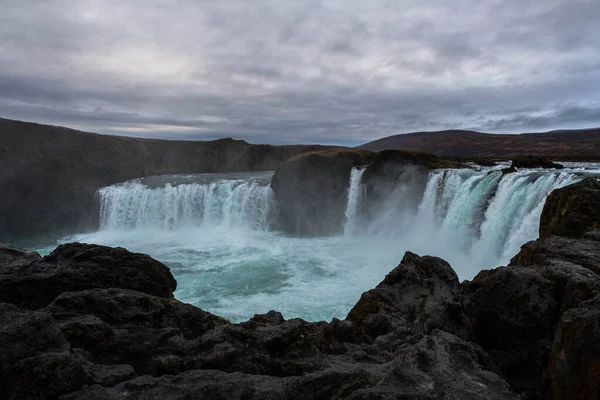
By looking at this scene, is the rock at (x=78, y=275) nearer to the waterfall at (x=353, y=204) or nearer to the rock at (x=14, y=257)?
the rock at (x=14, y=257)

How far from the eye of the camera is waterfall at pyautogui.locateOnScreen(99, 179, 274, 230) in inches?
1459

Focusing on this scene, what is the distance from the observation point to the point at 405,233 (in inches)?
1152

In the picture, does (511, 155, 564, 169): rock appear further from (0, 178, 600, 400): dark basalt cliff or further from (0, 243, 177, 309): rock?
(0, 243, 177, 309): rock

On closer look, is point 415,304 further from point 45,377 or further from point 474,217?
point 474,217

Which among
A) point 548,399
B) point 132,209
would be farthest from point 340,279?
point 132,209

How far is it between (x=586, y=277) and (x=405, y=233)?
2391 cm

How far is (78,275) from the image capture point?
7.02 meters

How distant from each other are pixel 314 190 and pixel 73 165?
33255 mm

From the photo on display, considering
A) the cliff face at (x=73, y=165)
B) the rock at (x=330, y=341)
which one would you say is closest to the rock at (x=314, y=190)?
the cliff face at (x=73, y=165)

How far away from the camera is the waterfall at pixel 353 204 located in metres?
33.4

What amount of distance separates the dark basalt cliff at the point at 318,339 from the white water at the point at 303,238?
9.05 metres

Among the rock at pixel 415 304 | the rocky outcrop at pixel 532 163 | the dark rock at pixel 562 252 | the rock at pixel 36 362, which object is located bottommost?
the rock at pixel 415 304

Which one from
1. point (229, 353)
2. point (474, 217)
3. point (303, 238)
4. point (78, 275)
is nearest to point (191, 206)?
point (303, 238)

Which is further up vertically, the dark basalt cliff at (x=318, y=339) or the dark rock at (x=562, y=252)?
the dark rock at (x=562, y=252)
